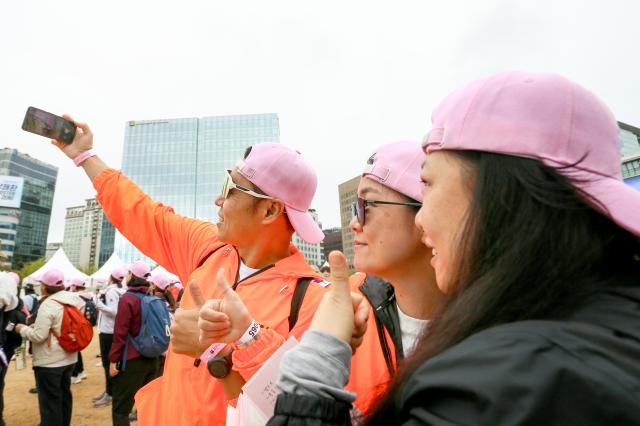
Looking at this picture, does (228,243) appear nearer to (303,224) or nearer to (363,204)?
(303,224)

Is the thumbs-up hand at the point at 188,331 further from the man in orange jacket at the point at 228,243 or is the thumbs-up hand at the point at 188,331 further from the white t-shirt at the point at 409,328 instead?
the white t-shirt at the point at 409,328

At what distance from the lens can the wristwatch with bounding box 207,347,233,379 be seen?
1.45 metres

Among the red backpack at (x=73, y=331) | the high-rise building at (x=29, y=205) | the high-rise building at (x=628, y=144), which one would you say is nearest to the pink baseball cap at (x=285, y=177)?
the high-rise building at (x=628, y=144)

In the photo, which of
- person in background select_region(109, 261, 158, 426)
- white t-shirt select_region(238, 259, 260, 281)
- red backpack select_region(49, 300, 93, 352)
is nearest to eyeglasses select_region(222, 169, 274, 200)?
white t-shirt select_region(238, 259, 260, 281)

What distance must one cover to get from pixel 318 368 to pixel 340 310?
0.54ft

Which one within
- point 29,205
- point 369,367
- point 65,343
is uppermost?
point 29,205

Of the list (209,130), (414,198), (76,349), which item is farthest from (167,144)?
(414,198)

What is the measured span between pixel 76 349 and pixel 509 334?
656 cm

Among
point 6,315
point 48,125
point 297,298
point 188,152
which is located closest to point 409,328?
point 297,298

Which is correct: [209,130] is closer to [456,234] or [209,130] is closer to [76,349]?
A: [76,349]

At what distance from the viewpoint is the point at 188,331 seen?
4.82ft

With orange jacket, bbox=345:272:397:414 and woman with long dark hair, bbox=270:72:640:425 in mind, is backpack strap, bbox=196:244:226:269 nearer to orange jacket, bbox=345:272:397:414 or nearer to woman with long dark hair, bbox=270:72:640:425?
orange jacket, bbox=345:272:397:414

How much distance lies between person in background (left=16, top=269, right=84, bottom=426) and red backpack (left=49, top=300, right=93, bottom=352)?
0.07m

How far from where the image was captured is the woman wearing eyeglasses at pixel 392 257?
1796 mm
